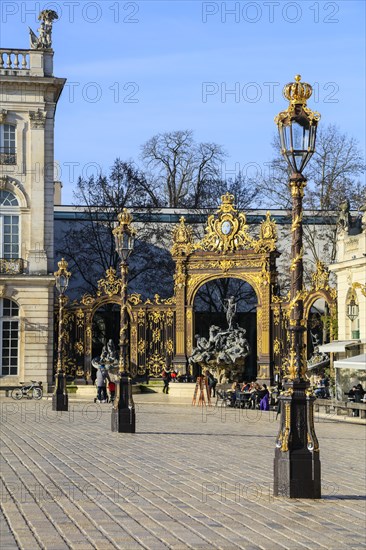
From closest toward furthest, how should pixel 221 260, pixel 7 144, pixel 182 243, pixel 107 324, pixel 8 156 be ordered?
pixel 221 260
pixel 182 243
pixel 8 156
pixel 7 144
pixel 107 324

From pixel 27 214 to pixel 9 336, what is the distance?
4.79m

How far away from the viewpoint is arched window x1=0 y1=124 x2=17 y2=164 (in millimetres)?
46188

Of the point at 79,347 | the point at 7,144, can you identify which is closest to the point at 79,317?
the point at 79,347

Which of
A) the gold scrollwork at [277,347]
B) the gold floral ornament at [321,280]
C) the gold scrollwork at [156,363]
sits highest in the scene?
the gold floral ornament at [321,280]

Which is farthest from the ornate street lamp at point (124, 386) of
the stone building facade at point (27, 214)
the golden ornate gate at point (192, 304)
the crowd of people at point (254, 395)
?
the stone building facade at point (27, 214)

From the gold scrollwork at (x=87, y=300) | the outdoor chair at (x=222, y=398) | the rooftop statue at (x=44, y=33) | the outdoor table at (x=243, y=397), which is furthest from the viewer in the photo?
the rooftop statue at (x=44, y=33)

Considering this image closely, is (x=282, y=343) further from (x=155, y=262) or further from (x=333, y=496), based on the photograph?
(x=333, y=496)

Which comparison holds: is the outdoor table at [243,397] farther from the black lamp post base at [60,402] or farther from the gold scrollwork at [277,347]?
the black lamp post base at [60,402]

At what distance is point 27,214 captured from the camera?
152 feet

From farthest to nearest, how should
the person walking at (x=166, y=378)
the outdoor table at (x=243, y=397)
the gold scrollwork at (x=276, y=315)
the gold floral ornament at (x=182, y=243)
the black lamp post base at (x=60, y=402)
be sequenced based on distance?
the gold floral ornament at (x=182, y=243) < the person walking at (x=166, y=378) < the gold scrollwork at (x=276, y=315) < the outdoor table at (x=243, y=397) < the black lamp post base at (x=60, y=402)

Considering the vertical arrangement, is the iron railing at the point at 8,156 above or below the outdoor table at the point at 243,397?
above

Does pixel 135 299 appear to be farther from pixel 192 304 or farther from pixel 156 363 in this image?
pixel 156 363

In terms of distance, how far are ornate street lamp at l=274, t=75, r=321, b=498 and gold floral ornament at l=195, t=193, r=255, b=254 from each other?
90.2 feet

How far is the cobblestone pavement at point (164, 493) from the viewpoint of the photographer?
35.1 ft
